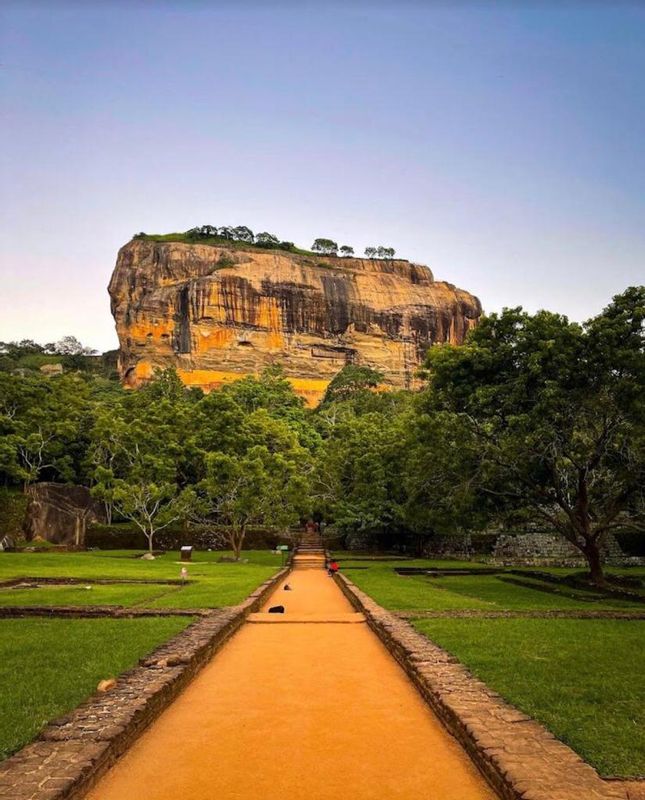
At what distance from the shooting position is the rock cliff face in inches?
3489

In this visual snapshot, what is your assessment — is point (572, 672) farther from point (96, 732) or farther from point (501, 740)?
point (96, 732)

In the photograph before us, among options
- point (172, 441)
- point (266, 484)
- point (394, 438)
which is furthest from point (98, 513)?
point (394, 438)

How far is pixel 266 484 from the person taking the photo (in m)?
30.9

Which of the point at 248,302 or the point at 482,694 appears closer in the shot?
the point at 482,694

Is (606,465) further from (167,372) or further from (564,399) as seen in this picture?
(167,372)

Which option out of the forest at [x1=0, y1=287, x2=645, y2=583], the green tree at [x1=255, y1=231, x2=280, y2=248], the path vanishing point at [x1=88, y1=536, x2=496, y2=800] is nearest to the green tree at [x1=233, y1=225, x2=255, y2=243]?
the green tree at [x1=255, y1=231, x2=280, y2=248]

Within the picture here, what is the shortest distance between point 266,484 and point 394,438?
7.87m

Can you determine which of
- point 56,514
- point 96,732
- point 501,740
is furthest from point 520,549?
point 96,732

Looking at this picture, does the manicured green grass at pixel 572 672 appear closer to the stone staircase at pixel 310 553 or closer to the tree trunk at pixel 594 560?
the tree trunk at pixel 594 560

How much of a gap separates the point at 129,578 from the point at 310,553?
18364mm

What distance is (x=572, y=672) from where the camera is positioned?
739 cm

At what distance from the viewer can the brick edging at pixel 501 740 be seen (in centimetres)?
391

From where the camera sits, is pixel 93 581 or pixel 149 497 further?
pixel 149 497

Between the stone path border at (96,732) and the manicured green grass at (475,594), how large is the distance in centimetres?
710
